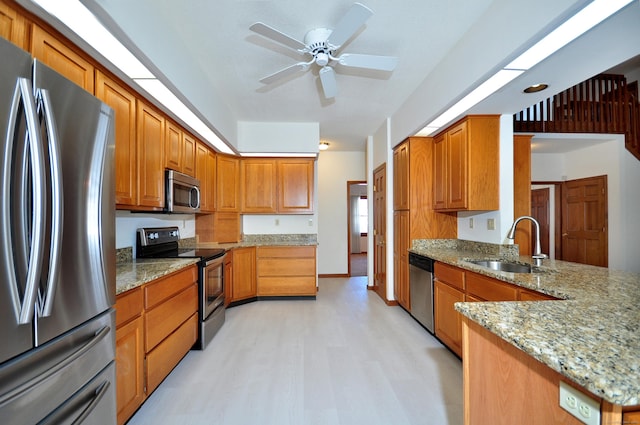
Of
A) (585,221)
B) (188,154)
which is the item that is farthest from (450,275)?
(585,221)

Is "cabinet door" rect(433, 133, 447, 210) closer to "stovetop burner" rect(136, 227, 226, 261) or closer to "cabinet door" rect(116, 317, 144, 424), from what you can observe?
"stovetop burner" rect(136, 227, 226, 261)

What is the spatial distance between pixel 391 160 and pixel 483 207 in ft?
5.62

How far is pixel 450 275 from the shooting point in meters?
2.55

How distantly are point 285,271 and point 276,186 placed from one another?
4.43 feet

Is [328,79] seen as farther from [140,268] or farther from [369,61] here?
[140,268]

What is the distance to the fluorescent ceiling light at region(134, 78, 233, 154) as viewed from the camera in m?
2.05

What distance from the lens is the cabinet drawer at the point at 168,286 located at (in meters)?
1.84

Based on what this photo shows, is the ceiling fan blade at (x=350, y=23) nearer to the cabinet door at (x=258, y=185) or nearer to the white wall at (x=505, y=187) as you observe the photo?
the white wall at (x=505, y=187)

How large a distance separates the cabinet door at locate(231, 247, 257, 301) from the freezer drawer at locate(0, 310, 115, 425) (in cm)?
264

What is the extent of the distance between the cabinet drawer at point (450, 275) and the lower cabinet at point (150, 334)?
7.81ft

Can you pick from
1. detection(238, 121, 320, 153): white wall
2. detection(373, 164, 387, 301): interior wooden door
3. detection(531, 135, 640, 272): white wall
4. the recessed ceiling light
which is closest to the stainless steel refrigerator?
the recessed ceiling light

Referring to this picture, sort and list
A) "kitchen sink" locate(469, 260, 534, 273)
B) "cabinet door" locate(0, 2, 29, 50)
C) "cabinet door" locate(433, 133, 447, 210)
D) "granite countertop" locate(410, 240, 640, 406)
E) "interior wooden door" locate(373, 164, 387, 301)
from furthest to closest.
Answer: "interior wooden door" locate(373, 164, 387, 301), "cabinet door" locate(433, 133, 447, 210), "kitchen sink" locate(469, 260, 534, 273), "cabinet door" locate(0, 2, 29, 50), "granite countertop" locate(410, 240, 640, 406)

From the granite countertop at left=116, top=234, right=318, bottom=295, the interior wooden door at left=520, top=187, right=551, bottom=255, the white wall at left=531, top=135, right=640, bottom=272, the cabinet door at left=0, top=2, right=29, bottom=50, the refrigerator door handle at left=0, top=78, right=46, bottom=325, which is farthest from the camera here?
the interior wooden door at left=520, top=187, right=551, bottom=255

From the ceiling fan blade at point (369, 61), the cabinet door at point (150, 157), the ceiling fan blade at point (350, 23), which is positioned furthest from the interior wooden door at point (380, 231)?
the cabinet door at point (150, 157)
